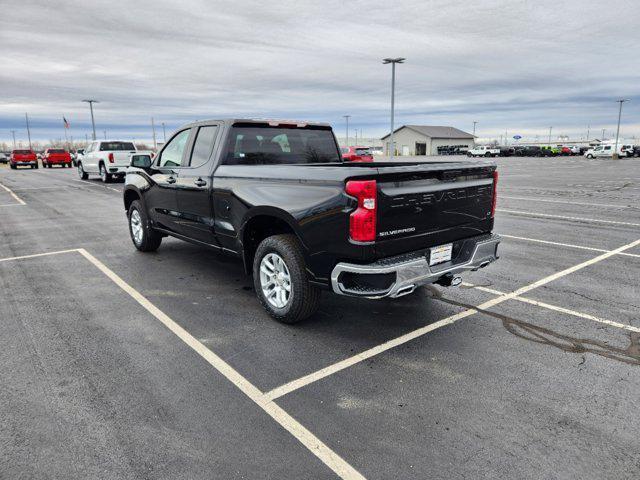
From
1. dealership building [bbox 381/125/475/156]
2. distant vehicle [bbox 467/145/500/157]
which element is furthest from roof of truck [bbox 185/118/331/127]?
dealership building [bbox 381/125/475/156]

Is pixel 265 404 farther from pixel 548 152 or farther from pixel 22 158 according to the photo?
pixel 548 152

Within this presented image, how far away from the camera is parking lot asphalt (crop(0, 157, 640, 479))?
2.65 m

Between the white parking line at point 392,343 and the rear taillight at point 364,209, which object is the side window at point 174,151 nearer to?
the rear taillight at point 364,209

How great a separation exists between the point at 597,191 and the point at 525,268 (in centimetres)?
1318

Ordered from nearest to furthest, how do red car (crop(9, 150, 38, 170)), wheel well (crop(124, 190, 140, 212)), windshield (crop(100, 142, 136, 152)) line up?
wheel well (crop(124, 190, 140, 212)), windshield (crop(100, 142, 136, 152)), red car (crop(9, 150, 38, 170))

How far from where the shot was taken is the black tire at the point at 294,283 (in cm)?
416

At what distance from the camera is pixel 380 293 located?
3658 millimetres

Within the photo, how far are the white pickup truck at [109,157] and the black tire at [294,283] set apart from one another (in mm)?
19085

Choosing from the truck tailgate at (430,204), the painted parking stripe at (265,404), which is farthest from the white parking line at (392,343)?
the truck tailgate at (430,204)

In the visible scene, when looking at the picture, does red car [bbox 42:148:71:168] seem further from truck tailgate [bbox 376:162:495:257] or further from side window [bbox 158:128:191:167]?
truck tailgate [bbox 376:162:495:257]

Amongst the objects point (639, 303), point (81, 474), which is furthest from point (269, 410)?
point (639, 303)

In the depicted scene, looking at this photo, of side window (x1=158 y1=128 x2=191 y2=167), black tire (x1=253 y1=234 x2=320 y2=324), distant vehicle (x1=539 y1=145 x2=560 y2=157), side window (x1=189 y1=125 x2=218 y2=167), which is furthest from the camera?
distant vehicle (x1=539 y1=145 x2=560 y2=157)

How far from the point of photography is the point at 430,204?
400cm

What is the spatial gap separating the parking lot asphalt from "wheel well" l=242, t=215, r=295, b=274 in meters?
0.58
